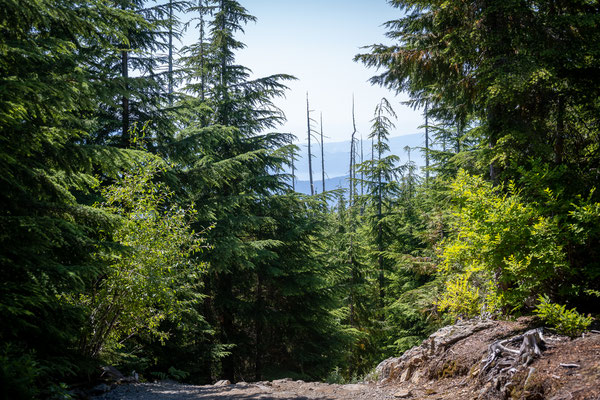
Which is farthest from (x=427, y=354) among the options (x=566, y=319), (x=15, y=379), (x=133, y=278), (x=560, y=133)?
(x=15, y=379)

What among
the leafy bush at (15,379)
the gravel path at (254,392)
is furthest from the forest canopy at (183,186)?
the gravel path at (254,392)

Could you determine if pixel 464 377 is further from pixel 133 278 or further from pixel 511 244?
pixel 133 278

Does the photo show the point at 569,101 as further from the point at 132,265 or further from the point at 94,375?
the point at 94,375

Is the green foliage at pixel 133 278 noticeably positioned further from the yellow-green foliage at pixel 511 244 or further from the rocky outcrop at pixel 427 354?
the yellow-green foliage at pixel 511 244

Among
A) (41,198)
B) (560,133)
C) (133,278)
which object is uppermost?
(560,133)

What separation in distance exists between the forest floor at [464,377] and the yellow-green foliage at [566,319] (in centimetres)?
12

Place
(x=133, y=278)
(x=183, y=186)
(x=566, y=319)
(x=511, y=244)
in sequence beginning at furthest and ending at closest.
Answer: (x=183, y=186)
(x=133, y=278)
(x=511, y=244)
(x=566, y=319)

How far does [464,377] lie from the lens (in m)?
5.05

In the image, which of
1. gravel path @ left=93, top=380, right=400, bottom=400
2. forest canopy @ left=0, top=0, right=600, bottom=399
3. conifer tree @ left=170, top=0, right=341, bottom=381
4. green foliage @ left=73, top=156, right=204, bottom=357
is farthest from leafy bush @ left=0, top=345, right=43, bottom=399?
conifer tree @ left=170, top=0, right=341, bottom=381

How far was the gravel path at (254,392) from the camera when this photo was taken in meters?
6.45

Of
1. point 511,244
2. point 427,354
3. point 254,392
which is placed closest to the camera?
point 511,244

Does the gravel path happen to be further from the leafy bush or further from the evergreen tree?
the leafy bush

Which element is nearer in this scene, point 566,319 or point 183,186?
point 566,319

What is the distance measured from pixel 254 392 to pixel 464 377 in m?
4.68
